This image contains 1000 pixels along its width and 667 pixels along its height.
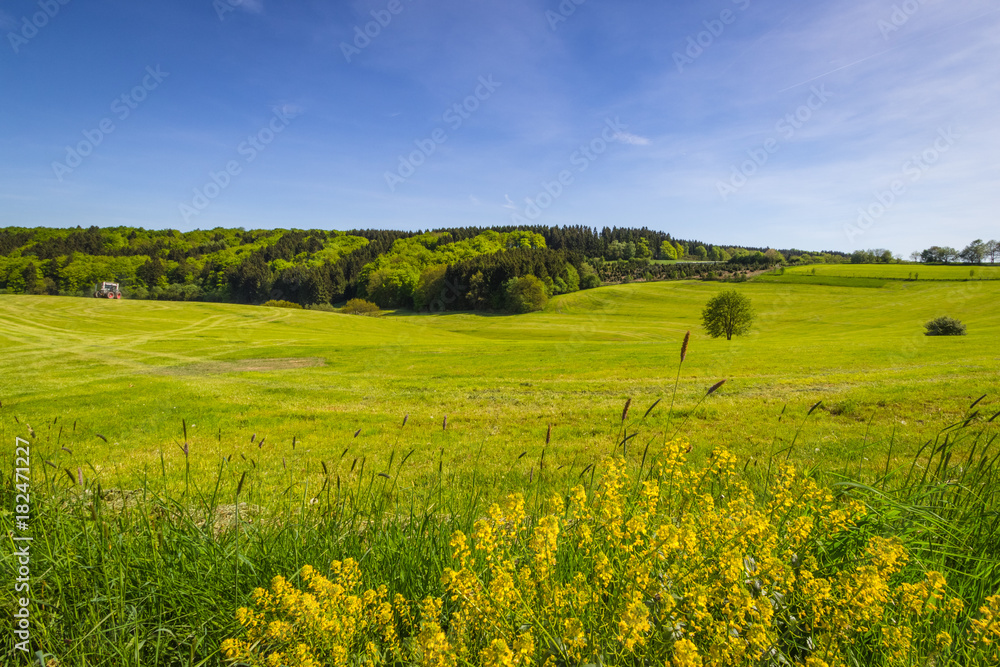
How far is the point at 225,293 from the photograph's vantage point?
128m

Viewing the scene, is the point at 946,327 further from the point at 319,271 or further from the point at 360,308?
the point at 319,271

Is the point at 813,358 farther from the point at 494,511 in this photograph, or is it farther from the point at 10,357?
the point at 10,357

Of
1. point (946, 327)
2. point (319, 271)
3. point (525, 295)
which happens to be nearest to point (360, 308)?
point (319, 271)

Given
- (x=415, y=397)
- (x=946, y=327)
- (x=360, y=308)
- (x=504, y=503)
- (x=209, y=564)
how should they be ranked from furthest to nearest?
(x=360, y=308) → (x=946, y=327) → (x=415, y=397) → (x=504, y=503) → (x=209, y=564)

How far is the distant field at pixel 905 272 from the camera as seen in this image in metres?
99.8

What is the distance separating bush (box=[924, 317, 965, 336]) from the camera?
151 feet

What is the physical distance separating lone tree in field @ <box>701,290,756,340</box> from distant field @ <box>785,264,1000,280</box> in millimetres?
75095

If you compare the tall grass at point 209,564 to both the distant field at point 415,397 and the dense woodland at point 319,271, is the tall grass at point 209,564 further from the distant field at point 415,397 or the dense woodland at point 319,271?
the dense woodland at point 319,271

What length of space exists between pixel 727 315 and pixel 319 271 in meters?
110

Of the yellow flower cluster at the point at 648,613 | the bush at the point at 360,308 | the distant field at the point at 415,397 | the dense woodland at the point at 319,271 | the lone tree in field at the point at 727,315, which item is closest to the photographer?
the yellow flower cluster at the point at 648,613

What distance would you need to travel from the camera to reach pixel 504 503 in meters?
7.30

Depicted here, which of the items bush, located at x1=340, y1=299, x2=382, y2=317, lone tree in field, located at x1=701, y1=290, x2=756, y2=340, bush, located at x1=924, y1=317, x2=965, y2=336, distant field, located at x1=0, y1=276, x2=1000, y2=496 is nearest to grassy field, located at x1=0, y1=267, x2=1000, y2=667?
distant field, located at x1=0, y1=276, x2=1000, y2=496

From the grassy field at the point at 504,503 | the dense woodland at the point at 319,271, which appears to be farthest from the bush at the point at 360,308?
the grassy field at the point at 504,503

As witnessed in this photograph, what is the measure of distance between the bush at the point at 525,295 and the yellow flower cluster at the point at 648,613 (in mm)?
98504
